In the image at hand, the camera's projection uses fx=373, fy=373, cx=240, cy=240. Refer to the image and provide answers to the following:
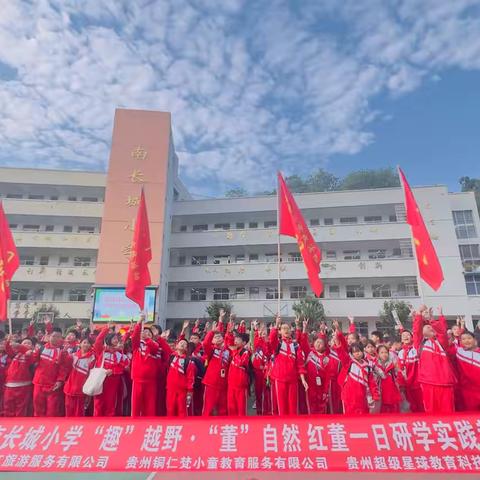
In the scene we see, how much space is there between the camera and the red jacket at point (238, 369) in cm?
539

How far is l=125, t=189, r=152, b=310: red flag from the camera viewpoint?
5629 mm

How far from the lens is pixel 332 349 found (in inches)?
247

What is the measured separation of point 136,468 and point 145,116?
23511 mm

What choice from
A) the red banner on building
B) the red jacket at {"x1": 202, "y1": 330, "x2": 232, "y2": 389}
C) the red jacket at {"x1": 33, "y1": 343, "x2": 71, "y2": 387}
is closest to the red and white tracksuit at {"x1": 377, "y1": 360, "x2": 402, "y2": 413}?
the red banner on building

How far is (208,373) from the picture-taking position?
5.44 metres

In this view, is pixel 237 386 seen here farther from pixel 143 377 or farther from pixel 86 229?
pixel 86 229

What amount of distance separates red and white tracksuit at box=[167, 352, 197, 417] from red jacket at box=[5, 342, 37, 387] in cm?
221

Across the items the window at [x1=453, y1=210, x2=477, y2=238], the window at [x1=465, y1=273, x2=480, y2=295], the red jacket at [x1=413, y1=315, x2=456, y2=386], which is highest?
the window at [x1=453, y1=210, x2=477, y2=238]

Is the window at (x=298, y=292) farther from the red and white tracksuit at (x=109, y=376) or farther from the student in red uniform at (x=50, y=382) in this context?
the student in red uniform at (x=50, y=382)

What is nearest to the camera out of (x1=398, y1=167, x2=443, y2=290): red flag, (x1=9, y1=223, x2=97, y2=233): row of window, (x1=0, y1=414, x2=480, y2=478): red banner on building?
(x1=0, y1=414, x2=480, y2=478): red banner on building

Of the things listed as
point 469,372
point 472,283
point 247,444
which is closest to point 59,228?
point 247,444

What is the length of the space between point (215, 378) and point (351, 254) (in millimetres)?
20023

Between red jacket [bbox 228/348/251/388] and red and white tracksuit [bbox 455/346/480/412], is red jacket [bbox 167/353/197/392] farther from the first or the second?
red and white tracksuit [bbox 455/346/480/412]

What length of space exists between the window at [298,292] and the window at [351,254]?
3.34m
